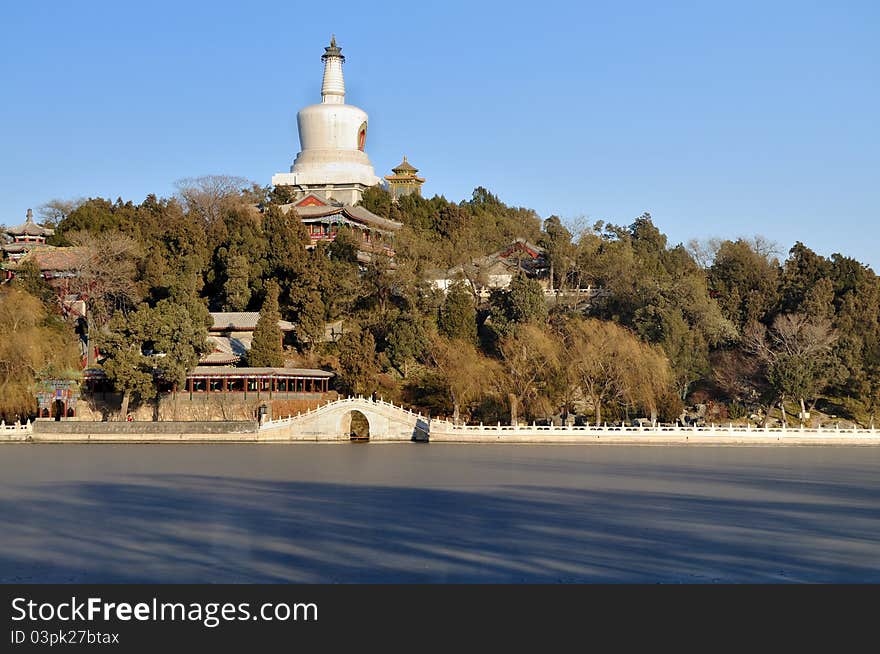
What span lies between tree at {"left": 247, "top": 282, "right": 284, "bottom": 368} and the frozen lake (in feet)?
30.1

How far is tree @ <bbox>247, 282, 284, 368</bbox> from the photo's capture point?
164ft

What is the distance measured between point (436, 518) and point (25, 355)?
90.7 feet

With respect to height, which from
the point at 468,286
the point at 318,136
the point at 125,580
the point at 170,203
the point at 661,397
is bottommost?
the point at 125,580

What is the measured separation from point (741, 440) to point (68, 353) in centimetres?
2710

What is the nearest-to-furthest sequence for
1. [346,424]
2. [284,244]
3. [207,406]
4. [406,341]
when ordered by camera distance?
1. [346,424]
2. [207,406]
3. [406,341]
4. [284,244]

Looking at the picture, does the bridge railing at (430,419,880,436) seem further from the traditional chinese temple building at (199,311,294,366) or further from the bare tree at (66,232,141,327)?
the bare tree at (66,232,141,327)

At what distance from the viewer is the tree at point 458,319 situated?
5256cm

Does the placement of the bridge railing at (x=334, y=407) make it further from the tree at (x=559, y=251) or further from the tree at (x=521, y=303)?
the tree at (x=559, y=251)

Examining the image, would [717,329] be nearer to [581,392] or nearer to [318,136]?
[581,392]

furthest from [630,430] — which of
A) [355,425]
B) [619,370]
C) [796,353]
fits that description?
[355,425]

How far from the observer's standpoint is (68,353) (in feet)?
163

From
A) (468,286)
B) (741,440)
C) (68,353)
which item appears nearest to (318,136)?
(468,286)

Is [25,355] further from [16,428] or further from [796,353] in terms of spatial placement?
[796,353]

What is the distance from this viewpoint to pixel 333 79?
252ft
